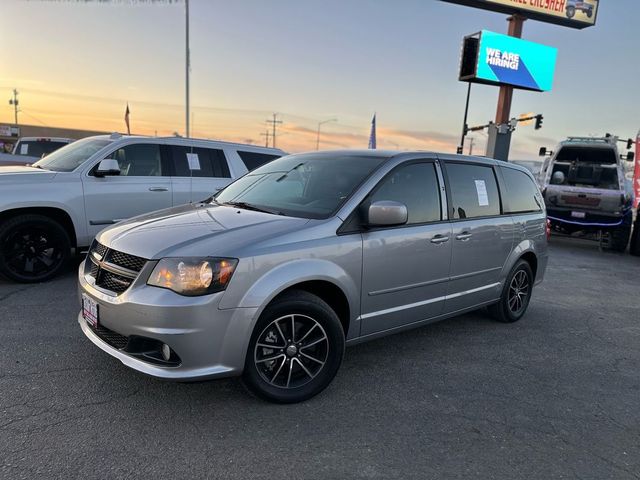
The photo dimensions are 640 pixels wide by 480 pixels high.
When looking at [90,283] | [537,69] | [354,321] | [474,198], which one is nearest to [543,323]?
[474,198]

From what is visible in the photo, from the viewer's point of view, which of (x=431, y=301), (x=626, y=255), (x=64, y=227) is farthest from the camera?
(x=626, y=255)

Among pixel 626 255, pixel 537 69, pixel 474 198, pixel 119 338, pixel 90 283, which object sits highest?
pixel 537 69

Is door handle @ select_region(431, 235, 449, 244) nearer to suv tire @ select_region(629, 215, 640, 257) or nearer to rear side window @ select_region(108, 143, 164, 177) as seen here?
rear side window @ select_region(108, 143, 164, 177)

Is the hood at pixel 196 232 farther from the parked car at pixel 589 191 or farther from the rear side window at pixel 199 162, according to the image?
the parked car at pixel 589 191

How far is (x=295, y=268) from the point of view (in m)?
3.12

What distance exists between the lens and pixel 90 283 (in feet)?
11.0

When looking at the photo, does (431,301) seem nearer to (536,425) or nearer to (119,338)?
(536,425)

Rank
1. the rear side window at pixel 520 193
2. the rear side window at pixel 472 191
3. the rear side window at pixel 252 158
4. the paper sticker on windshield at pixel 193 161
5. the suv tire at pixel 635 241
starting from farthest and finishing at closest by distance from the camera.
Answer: the suv tire at pixel 635 241 < the rear side window at pixel 252 158 < the paper sticker on windshield at pixel 193 161 < the rear side window at pixel 520 193 < the rear side window at pixel 472 191

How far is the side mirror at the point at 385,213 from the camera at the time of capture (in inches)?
134

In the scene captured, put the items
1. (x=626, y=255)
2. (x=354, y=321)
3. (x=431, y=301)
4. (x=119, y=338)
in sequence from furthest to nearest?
(x=626, y=255) → (x=431, y=301) → (x=354, y=321) → (x=119, y=338)

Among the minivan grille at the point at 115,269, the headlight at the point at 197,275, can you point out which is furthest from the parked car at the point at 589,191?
the minivan grille at the point at 115,269

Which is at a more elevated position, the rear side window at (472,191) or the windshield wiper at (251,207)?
the rear side window at (472,191)

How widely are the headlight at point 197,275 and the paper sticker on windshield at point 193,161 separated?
175 inches

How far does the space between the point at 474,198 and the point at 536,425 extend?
2.17 meters
